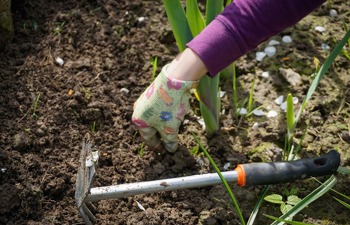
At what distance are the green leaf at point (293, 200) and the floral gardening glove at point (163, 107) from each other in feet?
1.37

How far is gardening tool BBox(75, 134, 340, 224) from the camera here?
1453 mm

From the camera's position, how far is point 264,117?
1901 millimetres

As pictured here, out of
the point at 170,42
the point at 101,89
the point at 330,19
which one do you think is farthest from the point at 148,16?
the point at 330,19

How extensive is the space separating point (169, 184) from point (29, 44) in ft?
2.91

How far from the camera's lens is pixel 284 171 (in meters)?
1.55

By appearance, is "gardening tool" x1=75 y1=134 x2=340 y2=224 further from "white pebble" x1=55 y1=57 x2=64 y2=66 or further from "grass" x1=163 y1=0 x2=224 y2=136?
"white pebble" x1=55 y1=57 x2=64 y2=66

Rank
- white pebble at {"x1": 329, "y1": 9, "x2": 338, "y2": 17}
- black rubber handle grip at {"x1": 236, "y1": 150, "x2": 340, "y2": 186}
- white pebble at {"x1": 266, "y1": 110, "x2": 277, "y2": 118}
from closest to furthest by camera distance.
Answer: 1. black rubber handle grip at {"x1": 236, "y1": 150, "x2": 340, "y2": 186}
2. white pebble at {"x1": 266, "y1": 110, "x2": 277, "y2": 118}
3. white pebble at {"x1": 329, "y1": 9, "x2": 338, "y2": 17}

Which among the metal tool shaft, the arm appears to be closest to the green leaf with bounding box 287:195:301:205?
the metal tool shaft

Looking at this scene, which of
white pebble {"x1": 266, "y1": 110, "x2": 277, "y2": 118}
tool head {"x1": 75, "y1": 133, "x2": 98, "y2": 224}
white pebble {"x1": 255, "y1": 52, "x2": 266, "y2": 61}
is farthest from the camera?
white pebble {"x1": 255, "y1": 52, "x2": 266, "y2": 61}

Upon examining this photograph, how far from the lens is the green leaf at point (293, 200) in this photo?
157cm

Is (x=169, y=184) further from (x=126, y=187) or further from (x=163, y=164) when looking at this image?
(x=163, y=164)

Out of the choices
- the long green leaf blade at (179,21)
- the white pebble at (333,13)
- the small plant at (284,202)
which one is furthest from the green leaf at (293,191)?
the white pebble at (333,13)

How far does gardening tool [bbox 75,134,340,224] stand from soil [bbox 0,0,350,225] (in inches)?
5.2

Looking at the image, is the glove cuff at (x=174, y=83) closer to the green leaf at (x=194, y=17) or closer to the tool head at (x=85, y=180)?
the green leaf at (x=194, y=17)
